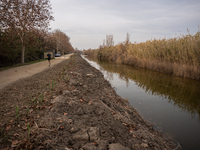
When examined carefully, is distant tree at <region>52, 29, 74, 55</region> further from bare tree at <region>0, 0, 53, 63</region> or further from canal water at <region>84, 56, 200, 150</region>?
canal water at <region>84, 56, 200, 150</region>

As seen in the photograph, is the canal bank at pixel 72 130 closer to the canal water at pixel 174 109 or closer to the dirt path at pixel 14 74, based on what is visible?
the canal water at pixel 174 109

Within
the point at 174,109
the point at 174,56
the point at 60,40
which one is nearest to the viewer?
the point at 174,109

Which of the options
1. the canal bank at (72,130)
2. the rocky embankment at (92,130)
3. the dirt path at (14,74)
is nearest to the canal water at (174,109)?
the canal bank at (72,130)

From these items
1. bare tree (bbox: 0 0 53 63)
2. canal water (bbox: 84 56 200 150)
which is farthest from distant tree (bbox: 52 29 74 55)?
canal water (bbox: 84 56 200 150)

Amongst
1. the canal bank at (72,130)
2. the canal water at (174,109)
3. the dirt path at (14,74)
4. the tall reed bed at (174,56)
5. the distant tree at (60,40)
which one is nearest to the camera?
the canal bank at (72,130)

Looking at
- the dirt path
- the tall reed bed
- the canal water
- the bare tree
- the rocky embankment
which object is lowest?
the canal water

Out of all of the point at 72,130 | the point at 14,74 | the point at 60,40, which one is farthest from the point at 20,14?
the point at 60,40

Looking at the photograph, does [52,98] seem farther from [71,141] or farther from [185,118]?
[185,118]

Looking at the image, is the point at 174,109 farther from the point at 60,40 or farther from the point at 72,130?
the point at 60,40

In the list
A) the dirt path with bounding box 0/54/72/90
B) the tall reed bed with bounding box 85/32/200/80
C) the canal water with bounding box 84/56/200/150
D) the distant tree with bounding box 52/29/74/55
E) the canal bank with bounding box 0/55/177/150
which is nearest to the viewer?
the canal bank with bounding box 0/55/177/150

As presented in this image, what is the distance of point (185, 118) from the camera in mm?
5285

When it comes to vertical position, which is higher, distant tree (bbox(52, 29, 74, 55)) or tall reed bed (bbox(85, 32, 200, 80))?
distant tree (bbox(52, 29, 74, 55))

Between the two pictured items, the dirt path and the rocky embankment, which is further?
the dirt path

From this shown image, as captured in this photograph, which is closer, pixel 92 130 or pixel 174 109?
pixel 92 130
